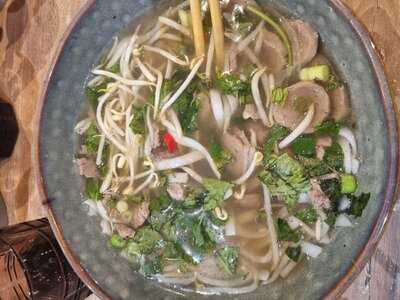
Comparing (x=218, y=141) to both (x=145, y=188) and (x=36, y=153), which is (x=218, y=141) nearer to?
(x=145, y=188)

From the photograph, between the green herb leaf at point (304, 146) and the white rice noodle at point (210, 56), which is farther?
the white rice noodle at point (210, 56)

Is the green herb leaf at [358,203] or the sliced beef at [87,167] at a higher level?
the green herb leaf at [358,203]

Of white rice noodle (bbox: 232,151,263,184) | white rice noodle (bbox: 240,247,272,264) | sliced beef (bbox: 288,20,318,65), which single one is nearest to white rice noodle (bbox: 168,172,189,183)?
white rice noodle (bbox: 232,151,263,184)

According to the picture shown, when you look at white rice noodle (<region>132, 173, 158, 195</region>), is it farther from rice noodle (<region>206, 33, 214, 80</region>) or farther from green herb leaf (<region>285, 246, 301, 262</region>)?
green herb leaf (<region>285, 246, 301, 262</region>)

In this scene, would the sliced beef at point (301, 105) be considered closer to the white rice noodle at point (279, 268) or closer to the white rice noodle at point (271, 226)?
the white rice noodle at point (271, 226)

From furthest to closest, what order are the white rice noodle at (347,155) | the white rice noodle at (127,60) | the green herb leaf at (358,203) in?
the white rice noodle at (127,60) → the white rice noodle at (347,155) → the green herb leaf at (358,203)

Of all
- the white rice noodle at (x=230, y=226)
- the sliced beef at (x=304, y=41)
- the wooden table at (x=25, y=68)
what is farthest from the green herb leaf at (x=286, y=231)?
the wooden table at (x=25, y=68)

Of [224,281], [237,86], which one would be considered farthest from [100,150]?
[224,281]
